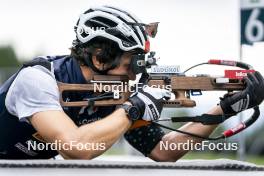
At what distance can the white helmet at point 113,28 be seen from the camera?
446 cm

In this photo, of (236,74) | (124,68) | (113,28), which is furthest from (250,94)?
(113,28)

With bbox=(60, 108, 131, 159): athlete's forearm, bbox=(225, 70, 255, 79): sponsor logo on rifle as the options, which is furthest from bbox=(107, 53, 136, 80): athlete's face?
bbox=(225, 70, 255, 79): sponsor logo on rifle

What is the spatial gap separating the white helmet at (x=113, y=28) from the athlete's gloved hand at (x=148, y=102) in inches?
9.4

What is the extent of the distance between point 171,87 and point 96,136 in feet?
2.19

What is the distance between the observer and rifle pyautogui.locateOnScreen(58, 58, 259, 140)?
174 inches

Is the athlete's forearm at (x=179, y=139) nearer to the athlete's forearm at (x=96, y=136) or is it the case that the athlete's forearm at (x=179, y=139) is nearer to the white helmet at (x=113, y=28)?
the white helmet at (x=113, y=28)

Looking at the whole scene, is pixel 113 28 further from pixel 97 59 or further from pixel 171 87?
pixel 171 87

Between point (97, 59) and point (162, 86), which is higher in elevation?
point (97, 59)

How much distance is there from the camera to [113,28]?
4.47 metres

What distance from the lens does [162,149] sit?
496 centimetres

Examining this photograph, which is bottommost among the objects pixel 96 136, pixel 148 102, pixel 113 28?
pixel 96 136

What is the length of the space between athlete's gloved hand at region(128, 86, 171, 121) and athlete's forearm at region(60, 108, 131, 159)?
6.6 inches

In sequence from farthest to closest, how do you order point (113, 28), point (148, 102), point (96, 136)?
point (113, 28) → point (148, 102) → point (96, 136)

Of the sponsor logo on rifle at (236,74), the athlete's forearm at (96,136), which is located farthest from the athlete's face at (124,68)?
the sponsor logo on rifle at (236,74)
